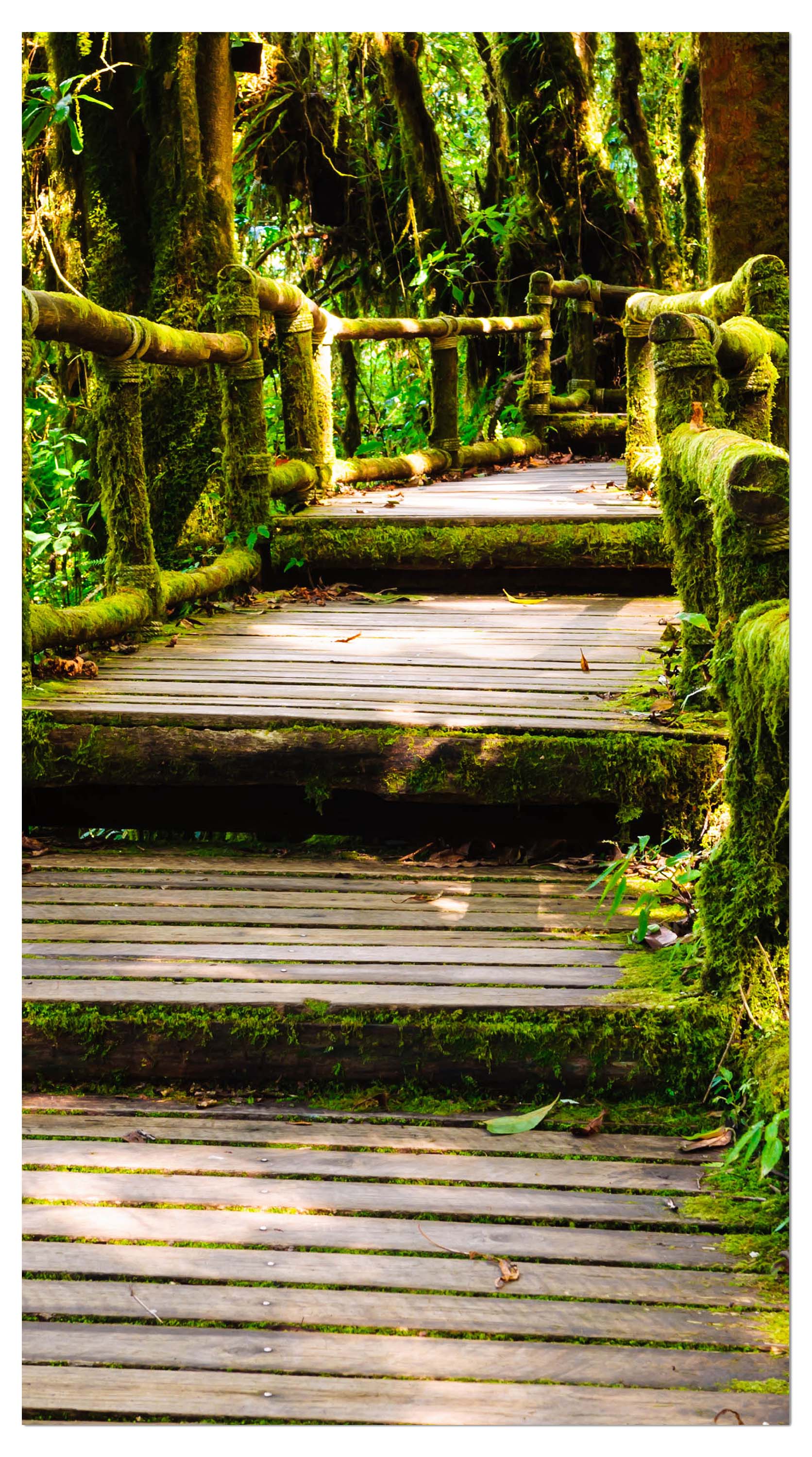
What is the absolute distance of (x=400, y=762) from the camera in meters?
3.39

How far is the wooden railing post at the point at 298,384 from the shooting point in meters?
6.46

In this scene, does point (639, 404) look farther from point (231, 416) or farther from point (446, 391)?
point (231, 416)

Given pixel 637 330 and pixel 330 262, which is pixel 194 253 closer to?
pixel 637 330

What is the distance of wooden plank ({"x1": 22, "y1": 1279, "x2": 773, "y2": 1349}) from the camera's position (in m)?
1.84

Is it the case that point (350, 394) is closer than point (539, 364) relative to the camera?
No

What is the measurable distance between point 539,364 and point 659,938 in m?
8.88

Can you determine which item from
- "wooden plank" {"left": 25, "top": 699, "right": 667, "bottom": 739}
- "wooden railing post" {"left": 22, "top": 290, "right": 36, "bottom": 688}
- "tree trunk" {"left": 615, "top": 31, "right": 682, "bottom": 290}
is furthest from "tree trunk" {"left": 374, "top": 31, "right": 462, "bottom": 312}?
"wooden plank" {"left": 25, "top": 699, "right": 667, "bottom": 739}

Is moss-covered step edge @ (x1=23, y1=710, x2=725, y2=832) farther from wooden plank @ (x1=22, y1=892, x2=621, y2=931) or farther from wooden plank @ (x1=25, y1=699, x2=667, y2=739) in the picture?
wooden plank @ (x1=22, y1=892, x2=621, y2=931)

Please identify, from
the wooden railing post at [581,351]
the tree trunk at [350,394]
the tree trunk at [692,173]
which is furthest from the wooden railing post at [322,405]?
the tree trunk at [692,173]

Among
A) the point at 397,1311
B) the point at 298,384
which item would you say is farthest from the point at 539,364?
the point at 397,1311

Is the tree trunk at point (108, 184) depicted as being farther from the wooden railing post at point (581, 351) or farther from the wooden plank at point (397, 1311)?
the wooden railing post at point (581, 351)

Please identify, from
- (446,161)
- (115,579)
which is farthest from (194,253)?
(446,161)

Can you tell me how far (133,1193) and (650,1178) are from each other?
2.96 feet
